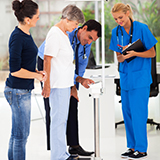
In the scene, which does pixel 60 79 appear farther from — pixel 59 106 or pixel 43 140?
pixel 43 140

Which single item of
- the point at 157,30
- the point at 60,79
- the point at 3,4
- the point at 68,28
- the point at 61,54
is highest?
the point at 3,4

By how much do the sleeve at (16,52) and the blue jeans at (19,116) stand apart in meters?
0.18

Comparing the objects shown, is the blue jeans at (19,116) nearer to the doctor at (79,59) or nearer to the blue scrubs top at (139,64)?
the doctor at (79,59)

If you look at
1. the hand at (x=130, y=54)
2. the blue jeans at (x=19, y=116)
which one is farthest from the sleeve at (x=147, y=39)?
the blue jeans at (x=19, y=116)

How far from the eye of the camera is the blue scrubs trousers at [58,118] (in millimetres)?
2359

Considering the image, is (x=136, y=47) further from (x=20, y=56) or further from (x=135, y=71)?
(x=20, y=56)

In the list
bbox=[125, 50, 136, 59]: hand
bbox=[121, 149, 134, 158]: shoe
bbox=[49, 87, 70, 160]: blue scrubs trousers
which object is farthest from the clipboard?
Result: bbox=[121, 149, 134, 158]: shoe

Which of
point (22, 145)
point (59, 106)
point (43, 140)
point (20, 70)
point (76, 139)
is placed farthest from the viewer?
point (43, 140)

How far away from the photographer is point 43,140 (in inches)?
137

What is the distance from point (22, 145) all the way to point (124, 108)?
1.07m

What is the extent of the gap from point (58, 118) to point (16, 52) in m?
0.67

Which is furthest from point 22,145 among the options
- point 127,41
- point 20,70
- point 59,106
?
point 127,41

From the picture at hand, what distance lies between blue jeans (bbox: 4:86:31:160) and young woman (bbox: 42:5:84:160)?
24 cm

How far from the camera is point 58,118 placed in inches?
94.3
